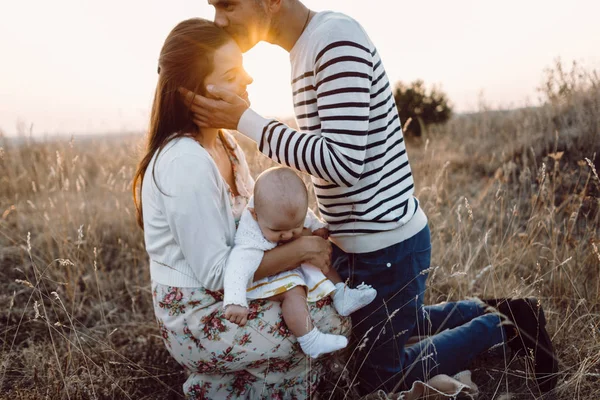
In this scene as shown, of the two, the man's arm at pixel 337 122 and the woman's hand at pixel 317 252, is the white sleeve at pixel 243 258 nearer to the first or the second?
the woman's hand at pixel 317 252

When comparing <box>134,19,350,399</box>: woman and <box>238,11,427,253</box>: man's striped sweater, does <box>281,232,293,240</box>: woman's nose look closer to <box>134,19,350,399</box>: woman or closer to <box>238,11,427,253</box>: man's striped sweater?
<box>134,19,350,399</box>: woman

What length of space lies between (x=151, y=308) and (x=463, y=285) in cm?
224

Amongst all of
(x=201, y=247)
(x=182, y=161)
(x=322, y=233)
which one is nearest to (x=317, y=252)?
(x=322, y=233)

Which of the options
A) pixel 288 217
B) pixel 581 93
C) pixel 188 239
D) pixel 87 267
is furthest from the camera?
pixel 581 93

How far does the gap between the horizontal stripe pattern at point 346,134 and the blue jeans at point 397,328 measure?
0.59ft

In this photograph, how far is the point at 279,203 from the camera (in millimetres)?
2123

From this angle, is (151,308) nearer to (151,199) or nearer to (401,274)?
(151,199)

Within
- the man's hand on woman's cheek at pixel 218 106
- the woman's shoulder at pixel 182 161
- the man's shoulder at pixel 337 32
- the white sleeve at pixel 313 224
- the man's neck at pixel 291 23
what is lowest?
the white sleeve at pixel 313 224

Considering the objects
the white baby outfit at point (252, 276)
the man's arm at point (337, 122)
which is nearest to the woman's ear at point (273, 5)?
the man's arm at point (337, 122)

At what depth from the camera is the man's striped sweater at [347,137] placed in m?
1.95

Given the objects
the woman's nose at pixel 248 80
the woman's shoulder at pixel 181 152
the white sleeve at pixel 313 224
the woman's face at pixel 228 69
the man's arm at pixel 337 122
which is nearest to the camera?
the man's arm at pixel 337 122

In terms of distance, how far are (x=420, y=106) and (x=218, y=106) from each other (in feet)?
22.8

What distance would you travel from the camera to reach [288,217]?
7.10ft

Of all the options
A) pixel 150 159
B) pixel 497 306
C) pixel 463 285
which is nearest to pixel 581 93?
pixel 463 285
